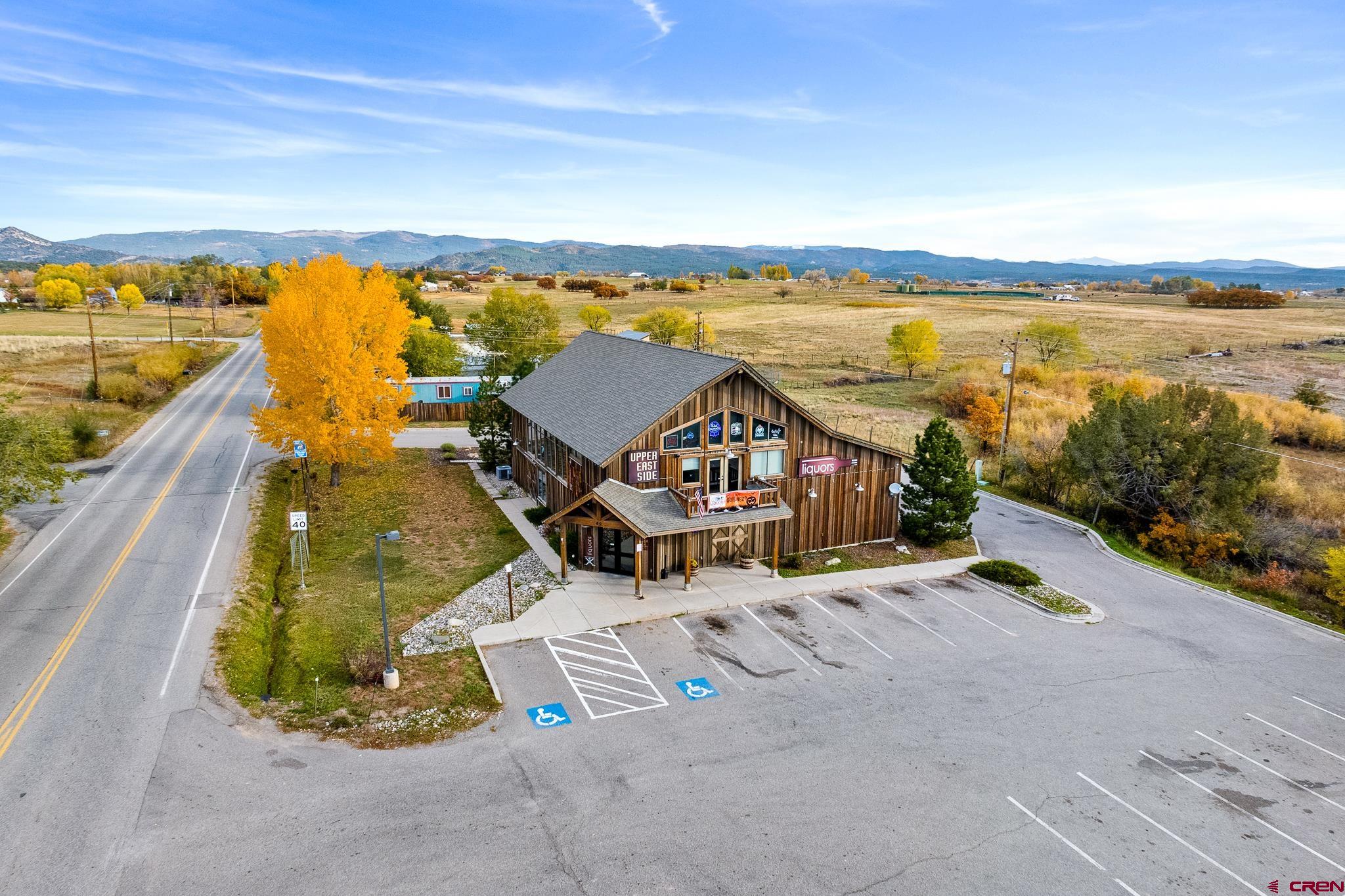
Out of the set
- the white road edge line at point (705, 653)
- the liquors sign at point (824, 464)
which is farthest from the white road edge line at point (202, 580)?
the liquors sign at point (824, 464)

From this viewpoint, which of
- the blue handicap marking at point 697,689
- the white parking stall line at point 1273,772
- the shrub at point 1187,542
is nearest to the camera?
the white parking stall line at point 1273,772

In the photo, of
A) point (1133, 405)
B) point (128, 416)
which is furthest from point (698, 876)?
point (128, 416)

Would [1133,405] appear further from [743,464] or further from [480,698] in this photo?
[480,698]

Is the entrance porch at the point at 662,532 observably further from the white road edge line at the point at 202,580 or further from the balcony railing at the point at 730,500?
the white road edge line at the point at 202,580

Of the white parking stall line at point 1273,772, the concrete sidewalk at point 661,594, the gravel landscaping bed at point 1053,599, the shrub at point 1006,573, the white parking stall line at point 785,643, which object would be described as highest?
the shrub at point 1006,573

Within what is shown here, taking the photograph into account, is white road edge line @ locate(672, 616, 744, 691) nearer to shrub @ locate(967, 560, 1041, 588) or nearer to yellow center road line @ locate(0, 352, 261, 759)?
shrub @ locate(967, 560, 1041, 588)

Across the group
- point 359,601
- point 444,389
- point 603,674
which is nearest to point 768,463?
point 603,674
